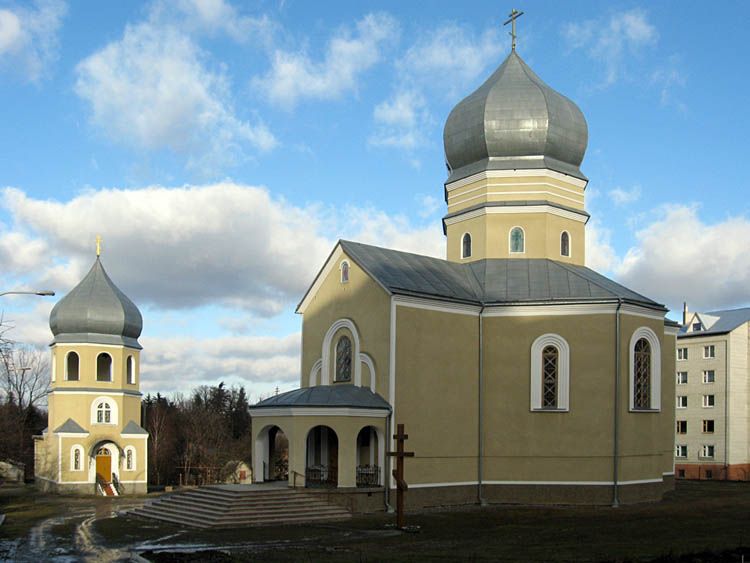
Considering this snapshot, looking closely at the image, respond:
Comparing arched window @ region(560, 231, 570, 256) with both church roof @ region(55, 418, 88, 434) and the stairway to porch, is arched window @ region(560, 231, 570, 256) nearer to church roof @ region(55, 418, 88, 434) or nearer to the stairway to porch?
the stairway to porch

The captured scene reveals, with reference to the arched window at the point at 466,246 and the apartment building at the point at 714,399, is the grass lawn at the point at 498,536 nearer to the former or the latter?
the arched window at the point at 466,246

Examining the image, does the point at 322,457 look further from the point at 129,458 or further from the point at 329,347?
the point at 129,458

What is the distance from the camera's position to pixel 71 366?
3853 cm

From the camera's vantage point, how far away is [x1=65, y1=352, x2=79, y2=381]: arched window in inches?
1501

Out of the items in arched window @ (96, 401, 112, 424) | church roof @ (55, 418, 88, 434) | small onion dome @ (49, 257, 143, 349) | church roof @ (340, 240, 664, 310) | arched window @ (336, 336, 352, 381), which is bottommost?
church roof @ (55, 418, 88, 434)

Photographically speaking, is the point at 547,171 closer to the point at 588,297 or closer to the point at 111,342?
the point at 588,297

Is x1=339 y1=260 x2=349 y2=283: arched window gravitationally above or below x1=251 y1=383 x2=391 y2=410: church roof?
above

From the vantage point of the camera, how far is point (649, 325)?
2806 cm

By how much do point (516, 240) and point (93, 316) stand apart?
19.6m

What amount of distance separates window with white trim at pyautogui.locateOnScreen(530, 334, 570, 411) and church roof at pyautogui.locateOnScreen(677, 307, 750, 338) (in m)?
26.8

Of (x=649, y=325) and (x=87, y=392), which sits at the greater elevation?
(x=649, y=325)

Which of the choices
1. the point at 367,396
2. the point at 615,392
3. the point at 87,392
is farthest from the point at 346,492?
the point at 87,392

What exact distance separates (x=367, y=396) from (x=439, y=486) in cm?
366

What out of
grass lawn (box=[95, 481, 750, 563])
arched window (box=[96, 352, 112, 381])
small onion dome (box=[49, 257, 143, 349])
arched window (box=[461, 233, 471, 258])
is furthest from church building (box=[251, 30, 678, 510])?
arched window (box=[96, 352, 112, 381])
